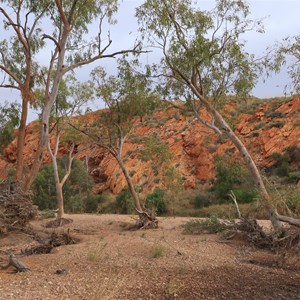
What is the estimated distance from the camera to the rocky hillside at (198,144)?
3500 centimetres

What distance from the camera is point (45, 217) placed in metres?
20.6

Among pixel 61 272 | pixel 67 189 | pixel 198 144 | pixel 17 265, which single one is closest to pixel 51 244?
pixel 17 265

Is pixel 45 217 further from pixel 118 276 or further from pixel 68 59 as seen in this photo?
pixel 118 276

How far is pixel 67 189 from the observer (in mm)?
31828

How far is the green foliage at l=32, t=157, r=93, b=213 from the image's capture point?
2962 cm

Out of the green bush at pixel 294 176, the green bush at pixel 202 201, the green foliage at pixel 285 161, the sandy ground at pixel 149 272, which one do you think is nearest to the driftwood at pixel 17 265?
the sandy ground at pixel 149 272

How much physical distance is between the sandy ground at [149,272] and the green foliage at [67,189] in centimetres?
1734

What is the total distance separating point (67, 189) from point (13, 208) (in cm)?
1991

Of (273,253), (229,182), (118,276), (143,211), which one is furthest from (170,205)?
(118,276)

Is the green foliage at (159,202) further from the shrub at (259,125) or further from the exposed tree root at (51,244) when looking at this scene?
the exposed tree root at (51,244)

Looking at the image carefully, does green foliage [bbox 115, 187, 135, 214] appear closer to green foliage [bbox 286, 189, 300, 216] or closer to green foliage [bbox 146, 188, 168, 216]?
green foliage [bbox 146, 188, 168, 216]

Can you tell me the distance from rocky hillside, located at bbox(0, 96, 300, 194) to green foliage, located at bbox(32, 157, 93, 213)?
2823 millimetres

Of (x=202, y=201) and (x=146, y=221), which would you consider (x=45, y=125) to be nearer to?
(x=146, y=221)

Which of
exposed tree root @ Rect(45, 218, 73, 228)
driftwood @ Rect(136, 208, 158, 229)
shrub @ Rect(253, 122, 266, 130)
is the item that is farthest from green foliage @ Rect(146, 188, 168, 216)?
shrub @ Rect(253, 122, 266, 130)
